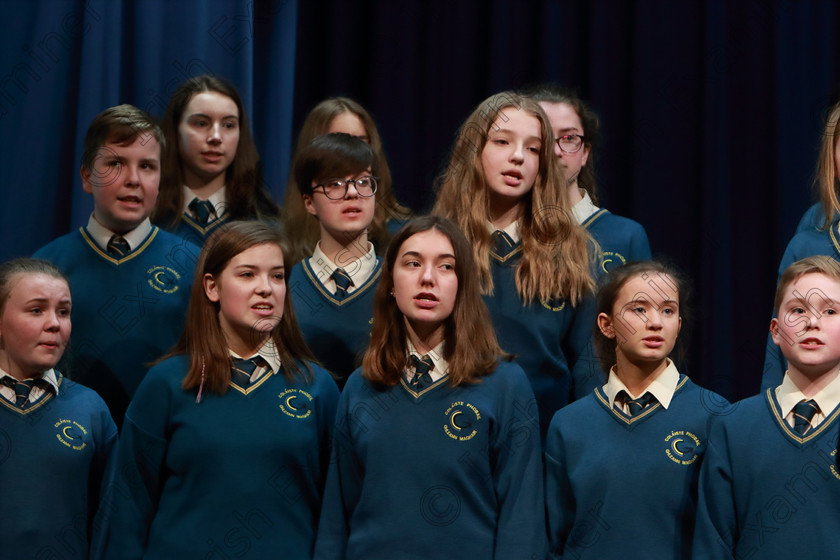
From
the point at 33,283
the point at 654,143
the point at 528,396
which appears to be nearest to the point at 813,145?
the point at 654,143

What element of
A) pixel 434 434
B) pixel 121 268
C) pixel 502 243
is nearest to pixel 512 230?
pixel 502 243

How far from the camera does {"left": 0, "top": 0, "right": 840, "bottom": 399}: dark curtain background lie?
356cm

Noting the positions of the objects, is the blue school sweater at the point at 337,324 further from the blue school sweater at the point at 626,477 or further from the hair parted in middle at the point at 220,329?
the blue school sweater at the point at 626,477

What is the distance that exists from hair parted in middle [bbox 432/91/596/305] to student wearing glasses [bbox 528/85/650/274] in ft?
0.37

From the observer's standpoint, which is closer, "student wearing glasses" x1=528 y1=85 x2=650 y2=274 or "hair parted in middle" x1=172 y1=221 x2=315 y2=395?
"hair parted in middle" x1=172 y1=221 x2=315 y2=395

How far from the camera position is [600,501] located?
237 centimetres

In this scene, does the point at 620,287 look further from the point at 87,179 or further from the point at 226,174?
the point at 87,179

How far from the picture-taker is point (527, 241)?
2.76 m

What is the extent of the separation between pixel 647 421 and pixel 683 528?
0.23 m

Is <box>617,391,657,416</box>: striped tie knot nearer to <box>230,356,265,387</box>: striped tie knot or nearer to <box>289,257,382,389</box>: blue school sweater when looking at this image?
<box>289,257,382,389</box>: blue school sweater

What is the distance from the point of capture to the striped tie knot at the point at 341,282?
276 centimetres

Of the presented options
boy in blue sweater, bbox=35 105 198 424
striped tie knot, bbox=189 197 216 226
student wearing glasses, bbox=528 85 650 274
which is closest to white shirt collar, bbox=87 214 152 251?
boy in blue sweater, bbox=35 105 198 424

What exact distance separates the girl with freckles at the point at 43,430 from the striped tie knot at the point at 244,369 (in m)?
0.34

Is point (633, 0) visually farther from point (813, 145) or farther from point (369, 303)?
point (369, 303)
